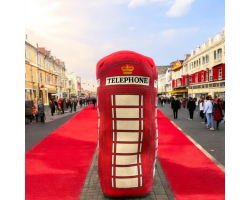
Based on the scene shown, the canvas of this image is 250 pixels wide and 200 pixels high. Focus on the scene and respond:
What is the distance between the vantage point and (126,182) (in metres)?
3.22

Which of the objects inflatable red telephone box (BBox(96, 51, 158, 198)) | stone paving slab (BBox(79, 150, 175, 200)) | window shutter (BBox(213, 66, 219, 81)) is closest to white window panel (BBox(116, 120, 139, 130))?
inflatable red telephone box (BBox(96, 51, 158, 198))

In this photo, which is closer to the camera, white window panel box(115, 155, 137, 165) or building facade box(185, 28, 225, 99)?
white window panel box(115, 155, 137, 165)

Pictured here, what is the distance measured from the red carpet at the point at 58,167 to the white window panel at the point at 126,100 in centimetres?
192

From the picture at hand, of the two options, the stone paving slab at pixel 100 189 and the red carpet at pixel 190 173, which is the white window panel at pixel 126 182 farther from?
the red carpet at pixel 190 173

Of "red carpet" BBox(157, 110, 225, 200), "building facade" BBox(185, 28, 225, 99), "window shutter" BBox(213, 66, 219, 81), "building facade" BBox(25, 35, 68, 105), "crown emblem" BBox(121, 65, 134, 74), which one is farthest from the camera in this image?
"building facade" BBox(25, 35, 68, 105)

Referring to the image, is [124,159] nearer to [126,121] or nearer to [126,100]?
[126,121]

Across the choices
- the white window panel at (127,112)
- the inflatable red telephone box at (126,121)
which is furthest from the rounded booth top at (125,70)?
the white window panel at (127,112)

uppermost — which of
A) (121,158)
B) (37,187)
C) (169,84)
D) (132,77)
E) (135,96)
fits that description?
(169,84)

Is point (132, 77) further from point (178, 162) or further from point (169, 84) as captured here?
point (169, 84)

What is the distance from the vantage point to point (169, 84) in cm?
5406

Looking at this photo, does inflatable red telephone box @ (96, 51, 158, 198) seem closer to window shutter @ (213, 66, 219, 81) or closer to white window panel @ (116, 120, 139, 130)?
white window panel @ (116, 120, 139, 130)

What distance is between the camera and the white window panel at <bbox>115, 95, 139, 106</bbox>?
9.96 feet

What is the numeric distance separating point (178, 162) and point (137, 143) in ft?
8.14

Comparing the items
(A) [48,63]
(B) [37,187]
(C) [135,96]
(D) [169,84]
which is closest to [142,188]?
(C) [135,96]
